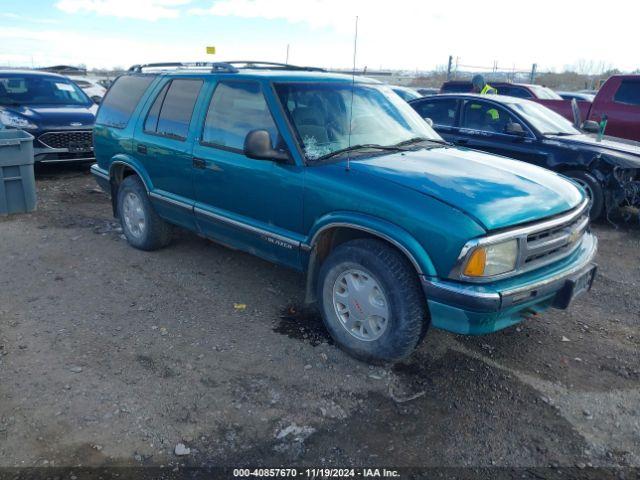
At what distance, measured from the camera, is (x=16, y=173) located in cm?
669

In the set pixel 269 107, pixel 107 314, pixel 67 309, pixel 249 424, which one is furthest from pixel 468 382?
pixel 67 309

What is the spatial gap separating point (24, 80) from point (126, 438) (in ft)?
28.9

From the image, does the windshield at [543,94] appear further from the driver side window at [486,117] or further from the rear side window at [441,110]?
the driver side window at [486,117]

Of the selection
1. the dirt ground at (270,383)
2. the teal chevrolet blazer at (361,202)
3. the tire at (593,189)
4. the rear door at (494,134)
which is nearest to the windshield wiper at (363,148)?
the teal chevrolet blazer at (361,202)

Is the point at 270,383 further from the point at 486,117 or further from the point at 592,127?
the point at 592,127

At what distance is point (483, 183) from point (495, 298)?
2.72 ft

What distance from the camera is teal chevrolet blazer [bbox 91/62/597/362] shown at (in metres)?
2.98

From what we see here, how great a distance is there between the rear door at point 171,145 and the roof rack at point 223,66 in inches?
10.2

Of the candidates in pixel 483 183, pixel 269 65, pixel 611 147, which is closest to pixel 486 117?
pixel 611 147

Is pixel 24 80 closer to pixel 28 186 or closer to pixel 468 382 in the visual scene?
pixel 28 186

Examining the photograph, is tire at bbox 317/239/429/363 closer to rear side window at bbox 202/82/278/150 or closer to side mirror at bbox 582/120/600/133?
rear side window at bbox 202/82/278/150

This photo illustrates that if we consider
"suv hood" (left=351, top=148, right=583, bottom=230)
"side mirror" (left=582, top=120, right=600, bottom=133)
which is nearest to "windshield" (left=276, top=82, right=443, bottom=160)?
"suv hood" (left=351, top=148, right=583, bottom=230)

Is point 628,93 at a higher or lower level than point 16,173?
higher

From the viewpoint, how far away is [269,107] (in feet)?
12.7
